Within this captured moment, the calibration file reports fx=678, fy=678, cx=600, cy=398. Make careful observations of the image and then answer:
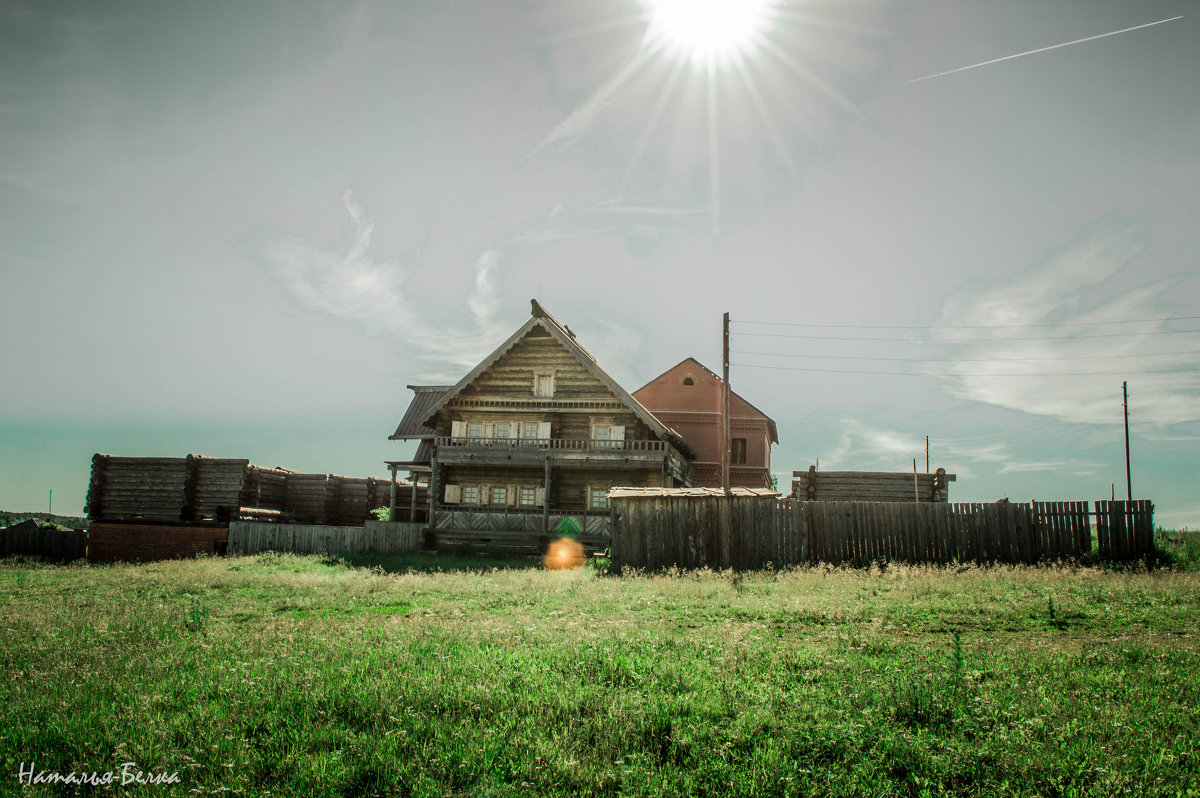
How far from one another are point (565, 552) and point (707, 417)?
19.1m

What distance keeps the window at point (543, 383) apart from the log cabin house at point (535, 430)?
45mm

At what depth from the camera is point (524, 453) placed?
2867cm

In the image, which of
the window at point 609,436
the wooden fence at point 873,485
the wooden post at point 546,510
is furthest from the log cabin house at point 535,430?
the wooden fence at point 873,485

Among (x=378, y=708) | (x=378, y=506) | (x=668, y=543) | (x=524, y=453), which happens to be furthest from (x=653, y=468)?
(x=378, y=708)

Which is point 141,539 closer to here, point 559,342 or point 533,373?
point 533,373

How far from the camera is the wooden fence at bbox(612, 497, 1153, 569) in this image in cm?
1636

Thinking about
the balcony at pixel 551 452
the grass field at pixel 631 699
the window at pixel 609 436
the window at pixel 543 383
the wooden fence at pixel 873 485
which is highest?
the window at pixel 543 383

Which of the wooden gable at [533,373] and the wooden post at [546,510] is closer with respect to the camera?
the wooden post at [546,510]

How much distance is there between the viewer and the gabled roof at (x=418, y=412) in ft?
116

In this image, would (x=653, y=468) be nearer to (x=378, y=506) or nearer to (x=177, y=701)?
(x=378, y=506)

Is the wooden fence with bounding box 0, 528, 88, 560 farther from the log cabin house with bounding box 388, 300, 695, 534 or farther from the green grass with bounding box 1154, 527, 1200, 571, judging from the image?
the green grass with bounding box 1154, 527, 1200, 571

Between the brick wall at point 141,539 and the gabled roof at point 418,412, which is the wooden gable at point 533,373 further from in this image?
the brick wall at point 141,539

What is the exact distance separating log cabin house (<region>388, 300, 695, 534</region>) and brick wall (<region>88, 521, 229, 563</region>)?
10.9 meters

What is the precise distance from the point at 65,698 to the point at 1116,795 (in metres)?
7.76
